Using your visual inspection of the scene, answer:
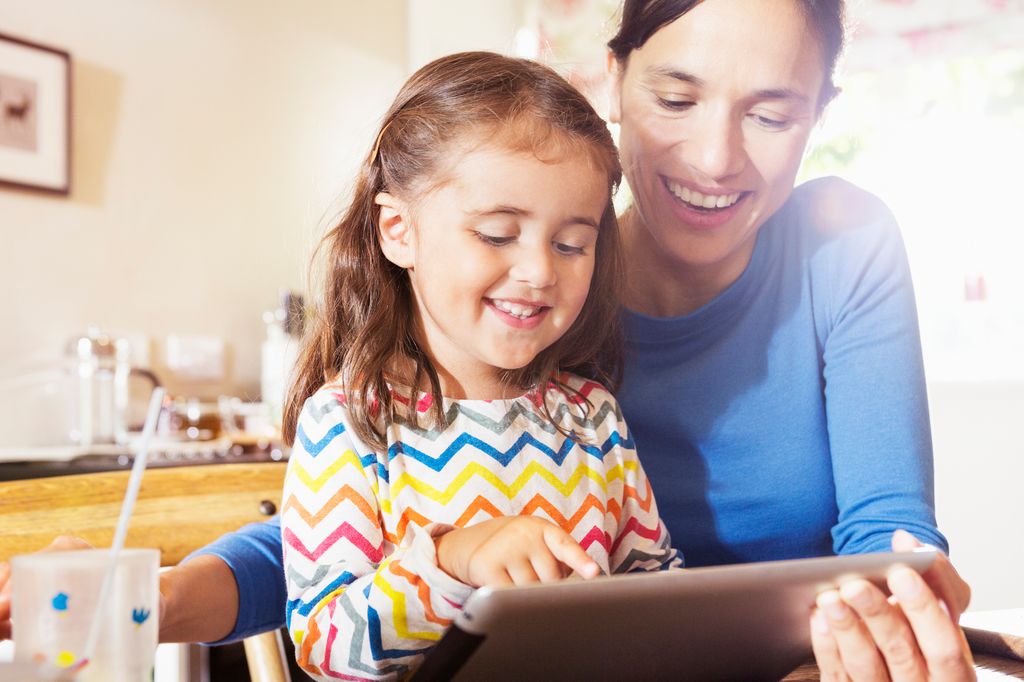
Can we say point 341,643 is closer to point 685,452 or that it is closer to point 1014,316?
point 685,452

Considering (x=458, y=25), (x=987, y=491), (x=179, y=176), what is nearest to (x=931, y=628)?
(x=987, y=491)

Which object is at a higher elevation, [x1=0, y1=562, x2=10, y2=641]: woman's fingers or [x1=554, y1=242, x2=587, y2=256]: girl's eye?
[x1=554, y1=242, x2=587, y2=256]: girl's eye

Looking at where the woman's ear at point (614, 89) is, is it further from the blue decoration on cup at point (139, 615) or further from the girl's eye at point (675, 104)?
the blue decoration on cup at point (139, 615)

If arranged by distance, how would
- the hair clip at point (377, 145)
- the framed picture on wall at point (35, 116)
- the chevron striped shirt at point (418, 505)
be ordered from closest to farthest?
the chevron striped shirt at point (418, 505) → the hair clip at point (377, 145) → the framed picture on wall at point (35, 116)

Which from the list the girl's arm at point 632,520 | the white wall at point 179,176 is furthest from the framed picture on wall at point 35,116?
the girl's arm at point 632,520

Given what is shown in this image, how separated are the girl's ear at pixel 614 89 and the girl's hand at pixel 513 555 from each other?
0.68 meters

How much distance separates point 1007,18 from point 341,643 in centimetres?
289

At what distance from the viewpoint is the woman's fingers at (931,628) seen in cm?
65

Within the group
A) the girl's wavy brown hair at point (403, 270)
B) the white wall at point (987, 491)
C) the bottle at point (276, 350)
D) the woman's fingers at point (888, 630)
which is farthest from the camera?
the bottle at point (276, 350)

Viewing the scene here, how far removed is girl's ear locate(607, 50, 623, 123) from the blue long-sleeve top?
0.80ft

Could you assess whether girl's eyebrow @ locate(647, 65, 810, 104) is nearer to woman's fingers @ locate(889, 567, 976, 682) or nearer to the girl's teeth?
the girl's teeth

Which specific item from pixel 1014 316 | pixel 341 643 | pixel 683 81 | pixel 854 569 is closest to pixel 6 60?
pixel 683 81

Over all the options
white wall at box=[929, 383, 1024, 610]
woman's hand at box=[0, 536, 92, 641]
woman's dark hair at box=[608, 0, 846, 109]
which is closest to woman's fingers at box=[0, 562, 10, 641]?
woman's hand at box=[0, 536, 92, 641]

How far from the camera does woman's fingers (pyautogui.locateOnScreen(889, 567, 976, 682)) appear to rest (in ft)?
2.14
